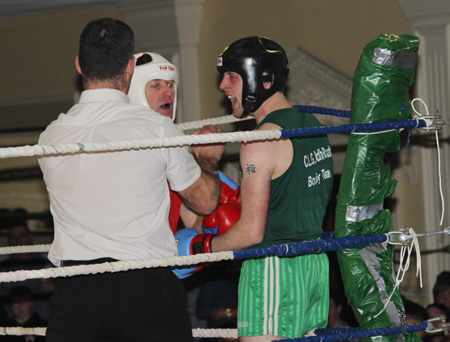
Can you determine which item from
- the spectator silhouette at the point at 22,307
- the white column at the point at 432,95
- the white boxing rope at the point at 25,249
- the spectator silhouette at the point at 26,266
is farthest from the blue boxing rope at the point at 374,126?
the spectator silhouette at the point at 26,266

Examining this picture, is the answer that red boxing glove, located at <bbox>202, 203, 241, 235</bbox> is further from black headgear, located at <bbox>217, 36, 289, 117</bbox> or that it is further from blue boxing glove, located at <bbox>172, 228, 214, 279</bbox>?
black headgear, located at <bbox>217, 36, 289, 117</bbox>

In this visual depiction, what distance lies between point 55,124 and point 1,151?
0.23 metres

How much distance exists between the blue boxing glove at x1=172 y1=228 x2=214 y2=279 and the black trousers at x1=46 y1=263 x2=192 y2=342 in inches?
16.4

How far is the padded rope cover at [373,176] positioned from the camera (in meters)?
2.25

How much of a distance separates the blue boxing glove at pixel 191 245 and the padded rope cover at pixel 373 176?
409mm

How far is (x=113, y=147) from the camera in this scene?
69.0 inches

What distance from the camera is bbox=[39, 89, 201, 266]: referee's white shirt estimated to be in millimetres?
1816

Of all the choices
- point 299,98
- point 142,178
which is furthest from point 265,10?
point 142,178

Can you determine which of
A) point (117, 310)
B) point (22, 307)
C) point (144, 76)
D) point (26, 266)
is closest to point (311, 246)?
point (117, 310)

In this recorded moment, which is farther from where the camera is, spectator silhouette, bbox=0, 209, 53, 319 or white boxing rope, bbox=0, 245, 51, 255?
spectator silhouette, bbox=0, 209, 53, 319

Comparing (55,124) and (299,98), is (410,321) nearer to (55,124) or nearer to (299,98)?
(299,98)

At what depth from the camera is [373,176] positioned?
232cm

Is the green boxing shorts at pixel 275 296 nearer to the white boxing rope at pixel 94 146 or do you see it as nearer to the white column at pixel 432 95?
the white boxing rope at pixel 94 146

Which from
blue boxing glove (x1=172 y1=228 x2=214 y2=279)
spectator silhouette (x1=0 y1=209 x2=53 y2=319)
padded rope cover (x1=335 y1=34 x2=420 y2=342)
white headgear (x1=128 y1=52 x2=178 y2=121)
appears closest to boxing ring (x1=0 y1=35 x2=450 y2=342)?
padded rope cover (x1=335 y1=34 x2=420 y2=342)
